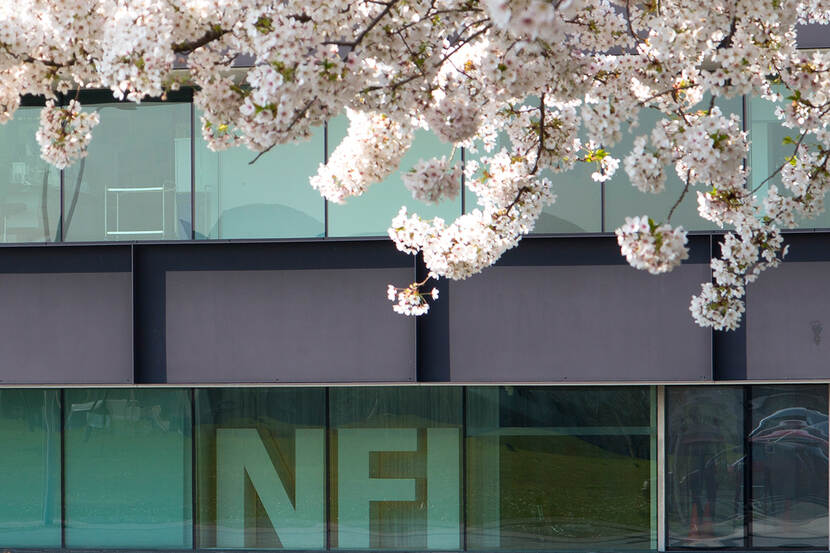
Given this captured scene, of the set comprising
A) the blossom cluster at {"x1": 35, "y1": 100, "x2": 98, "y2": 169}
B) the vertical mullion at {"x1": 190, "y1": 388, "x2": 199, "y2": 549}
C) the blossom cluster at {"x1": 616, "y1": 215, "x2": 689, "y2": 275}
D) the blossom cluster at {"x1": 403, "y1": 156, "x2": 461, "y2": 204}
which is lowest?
the vertical mullion at {"x1": 190, "y1": 388, "x2": 199, "y2": 549}

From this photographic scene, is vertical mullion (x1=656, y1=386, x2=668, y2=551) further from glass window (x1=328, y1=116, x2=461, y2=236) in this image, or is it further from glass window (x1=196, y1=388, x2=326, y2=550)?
glass window (x1=196, y1=388, x2=326, y2=550)

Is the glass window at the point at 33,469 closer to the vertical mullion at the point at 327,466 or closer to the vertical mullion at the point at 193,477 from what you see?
the vertical mullion at the point at 193,477

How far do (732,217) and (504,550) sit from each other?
7.20 m

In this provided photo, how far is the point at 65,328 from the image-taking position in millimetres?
12891

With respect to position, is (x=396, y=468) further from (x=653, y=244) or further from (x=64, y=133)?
(x=653, y=244)

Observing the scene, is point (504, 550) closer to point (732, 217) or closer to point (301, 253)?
point (301, 253)

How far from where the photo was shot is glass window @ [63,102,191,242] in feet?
43.2

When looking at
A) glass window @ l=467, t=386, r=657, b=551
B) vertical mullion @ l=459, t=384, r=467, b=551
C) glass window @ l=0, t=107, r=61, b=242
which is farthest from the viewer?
vertical mullion @ l=459, t=384, r=467, b=551

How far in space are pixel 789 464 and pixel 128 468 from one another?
8734 millimetres

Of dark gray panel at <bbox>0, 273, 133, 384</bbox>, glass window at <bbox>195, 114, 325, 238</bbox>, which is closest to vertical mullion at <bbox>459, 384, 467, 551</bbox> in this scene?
glass window at <bbox>195, 114, 325, 238</bbox>

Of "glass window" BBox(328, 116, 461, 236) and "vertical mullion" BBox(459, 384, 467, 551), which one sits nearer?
"glass window" BBox(328, 116, 461, 236)

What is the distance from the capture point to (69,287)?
12906 mm

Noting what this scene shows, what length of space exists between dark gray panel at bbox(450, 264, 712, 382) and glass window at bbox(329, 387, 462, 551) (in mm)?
1365

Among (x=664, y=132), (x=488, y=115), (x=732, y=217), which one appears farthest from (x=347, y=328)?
(x=664, y=132)
